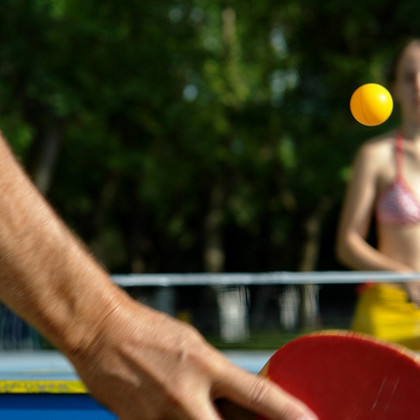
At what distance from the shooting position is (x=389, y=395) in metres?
A: 1.86

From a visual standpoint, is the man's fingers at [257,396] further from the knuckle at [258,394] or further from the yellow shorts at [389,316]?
the yellow shorts at [389,316]

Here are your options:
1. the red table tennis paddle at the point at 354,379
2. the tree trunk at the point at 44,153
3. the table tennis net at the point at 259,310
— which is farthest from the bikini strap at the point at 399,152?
the tree trunk at the point at 44,153

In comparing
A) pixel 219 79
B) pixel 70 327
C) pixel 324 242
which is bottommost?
pixel 324 242

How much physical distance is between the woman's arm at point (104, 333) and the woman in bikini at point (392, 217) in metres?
2.54

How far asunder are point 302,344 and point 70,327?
0.53 meters

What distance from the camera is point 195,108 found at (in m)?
25.4

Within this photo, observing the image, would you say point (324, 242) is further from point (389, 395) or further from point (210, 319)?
point (389, 395)

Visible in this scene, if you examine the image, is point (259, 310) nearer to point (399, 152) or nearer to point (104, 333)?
point (399, 152)

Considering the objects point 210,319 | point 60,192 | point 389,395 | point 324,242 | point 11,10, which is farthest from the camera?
point 324,242

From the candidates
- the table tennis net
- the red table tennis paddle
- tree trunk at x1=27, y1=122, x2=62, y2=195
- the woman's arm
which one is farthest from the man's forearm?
tree trunk at x1=27, y1=122, x2=62, y2=195

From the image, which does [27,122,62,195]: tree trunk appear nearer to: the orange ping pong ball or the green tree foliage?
the green tree foliage

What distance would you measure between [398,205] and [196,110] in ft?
71.0

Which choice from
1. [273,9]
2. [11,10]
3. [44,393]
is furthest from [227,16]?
[44,393]

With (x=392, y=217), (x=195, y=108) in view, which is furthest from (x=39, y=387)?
(x=195, y=108)
